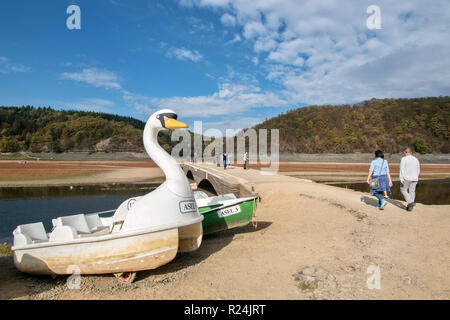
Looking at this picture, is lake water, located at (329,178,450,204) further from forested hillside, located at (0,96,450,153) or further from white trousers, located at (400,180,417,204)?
forested hillside, located at (0,96,450,153)

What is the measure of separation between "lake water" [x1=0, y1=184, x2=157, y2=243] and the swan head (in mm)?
10404

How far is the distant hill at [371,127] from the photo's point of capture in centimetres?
8138

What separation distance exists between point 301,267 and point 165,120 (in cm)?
414

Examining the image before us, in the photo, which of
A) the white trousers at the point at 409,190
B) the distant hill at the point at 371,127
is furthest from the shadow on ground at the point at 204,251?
the distant hill at the point at 371,127

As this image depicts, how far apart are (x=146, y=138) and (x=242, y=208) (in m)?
3.73

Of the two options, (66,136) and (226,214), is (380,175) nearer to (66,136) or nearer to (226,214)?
(226,214)

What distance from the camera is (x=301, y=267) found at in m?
5.50

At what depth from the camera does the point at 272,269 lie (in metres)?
5.48

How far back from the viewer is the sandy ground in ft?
15.0

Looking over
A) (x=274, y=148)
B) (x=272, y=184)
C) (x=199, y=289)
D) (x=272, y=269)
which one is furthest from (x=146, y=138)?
(x=274, y=148)

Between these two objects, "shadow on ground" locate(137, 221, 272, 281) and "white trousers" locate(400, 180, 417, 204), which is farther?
"white trousers" locate(400, 180, 417, 204)

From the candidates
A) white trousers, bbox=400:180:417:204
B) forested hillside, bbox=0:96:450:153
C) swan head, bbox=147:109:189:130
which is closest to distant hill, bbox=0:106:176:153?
forested hillside, bbox=0:96:450:153

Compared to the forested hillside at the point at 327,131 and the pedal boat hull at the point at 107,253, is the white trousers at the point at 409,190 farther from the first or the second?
the forested hillside at the point at 327,131
